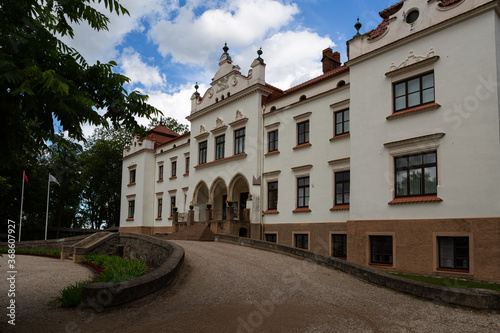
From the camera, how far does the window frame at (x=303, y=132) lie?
2217 centimetres

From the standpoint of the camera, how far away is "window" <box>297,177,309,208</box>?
21.7 m

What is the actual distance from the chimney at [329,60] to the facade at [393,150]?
0.29 feet

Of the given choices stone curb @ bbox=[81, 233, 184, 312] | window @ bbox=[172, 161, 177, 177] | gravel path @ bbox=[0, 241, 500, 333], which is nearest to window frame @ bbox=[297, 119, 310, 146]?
gravel path @ bbox=[0, 241, 500, 333]

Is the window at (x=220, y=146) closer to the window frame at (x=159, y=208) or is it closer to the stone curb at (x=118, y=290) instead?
the window frame at (x=159, y=208)

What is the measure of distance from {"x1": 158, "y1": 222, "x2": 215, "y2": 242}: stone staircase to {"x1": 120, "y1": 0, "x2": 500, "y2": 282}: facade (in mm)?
858

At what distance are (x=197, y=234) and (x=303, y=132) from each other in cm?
840

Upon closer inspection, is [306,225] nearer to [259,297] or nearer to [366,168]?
[366,168]

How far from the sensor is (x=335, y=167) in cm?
2009

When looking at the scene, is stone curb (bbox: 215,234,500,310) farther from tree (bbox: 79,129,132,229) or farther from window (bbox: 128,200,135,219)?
tree (bbox: 79,129,132,229)

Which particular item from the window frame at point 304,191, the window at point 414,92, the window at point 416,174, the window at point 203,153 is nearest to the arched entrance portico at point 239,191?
the window at point 203,153

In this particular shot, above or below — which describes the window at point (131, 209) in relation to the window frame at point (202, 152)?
below

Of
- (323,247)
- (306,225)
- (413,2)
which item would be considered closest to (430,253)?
(323,247)

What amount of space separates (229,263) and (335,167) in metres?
8.20

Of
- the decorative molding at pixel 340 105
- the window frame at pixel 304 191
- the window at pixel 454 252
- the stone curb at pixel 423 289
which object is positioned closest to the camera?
the stone curb at pixel 423 289
